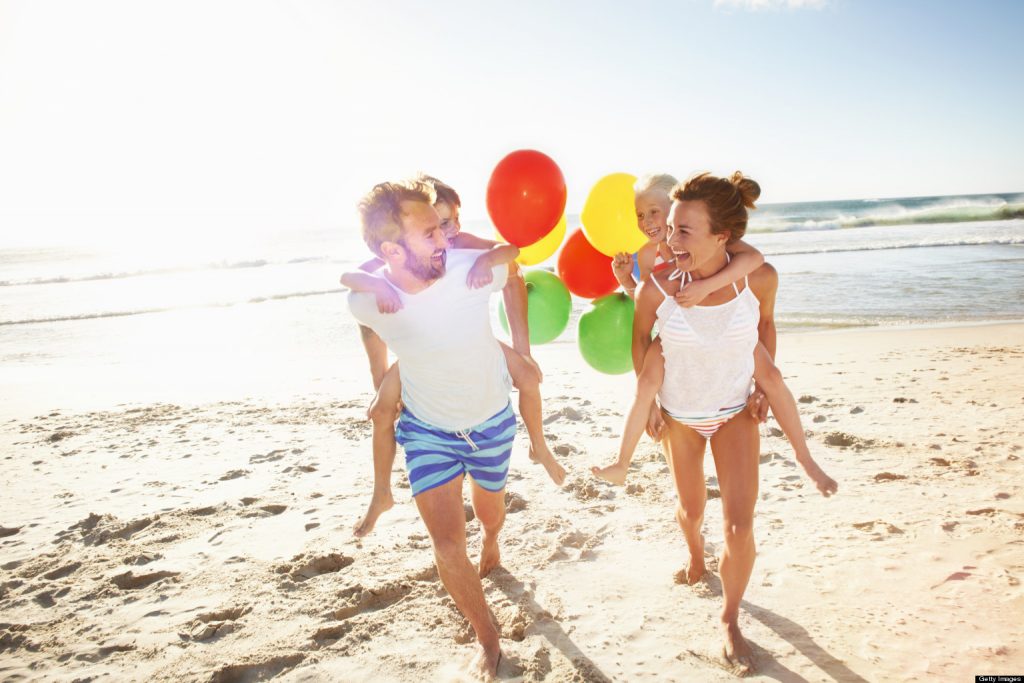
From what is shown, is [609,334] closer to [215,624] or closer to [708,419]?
[708,419]

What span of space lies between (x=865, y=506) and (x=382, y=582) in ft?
10.9

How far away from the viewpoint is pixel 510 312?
380cm

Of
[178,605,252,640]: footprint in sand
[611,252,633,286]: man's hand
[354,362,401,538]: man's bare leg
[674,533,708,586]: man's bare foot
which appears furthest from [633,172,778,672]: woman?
[178,605,252,640]: footprint in sand

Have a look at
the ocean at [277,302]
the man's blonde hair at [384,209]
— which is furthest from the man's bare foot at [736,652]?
the ocean at [277,302]

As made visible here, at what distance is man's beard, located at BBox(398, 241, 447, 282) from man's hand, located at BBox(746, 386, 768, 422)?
157 cm

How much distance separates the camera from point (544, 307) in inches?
162

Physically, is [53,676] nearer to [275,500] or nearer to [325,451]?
[275,500]

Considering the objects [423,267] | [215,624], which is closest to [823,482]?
[423,267]

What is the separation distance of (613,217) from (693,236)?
1.16 metres

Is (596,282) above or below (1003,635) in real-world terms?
above

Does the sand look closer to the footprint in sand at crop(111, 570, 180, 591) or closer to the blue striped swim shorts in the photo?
the footprint in sand at crop(111, 570, 180, 591)

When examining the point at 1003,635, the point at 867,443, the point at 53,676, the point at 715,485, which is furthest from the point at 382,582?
the point at 867,443

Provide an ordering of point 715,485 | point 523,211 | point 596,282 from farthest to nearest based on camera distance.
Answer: point 715,485 → point 596,282 → point 523,211

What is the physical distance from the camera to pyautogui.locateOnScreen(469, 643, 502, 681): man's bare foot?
287 centimetres
